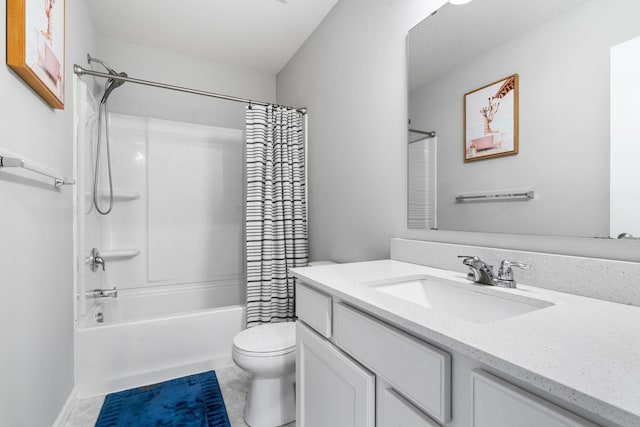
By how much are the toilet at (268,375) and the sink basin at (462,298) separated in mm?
696

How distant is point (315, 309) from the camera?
3.46ft

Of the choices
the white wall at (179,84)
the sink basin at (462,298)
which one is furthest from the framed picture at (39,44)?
the sink basin at (462,298)

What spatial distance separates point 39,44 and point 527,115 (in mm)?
1755

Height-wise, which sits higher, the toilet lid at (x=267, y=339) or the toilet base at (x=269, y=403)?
the toilet lid at (x=267, y=339)

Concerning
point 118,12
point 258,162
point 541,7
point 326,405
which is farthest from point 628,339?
point 118,12

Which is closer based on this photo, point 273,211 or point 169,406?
point 169,406

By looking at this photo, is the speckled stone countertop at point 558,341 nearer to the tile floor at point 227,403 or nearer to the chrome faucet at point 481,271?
the chrome faucet at point 481,271

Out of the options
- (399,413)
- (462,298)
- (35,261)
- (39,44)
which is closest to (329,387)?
(399,413)

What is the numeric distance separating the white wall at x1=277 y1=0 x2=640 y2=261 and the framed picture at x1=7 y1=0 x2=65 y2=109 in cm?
143

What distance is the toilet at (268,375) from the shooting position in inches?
56.5

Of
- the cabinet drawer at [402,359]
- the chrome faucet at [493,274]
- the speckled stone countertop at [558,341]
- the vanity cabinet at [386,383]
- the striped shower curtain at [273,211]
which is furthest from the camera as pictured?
the striped shower curtain at [273,211]

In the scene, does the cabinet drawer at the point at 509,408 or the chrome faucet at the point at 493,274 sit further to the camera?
the chrome faucet at the point at 493,274

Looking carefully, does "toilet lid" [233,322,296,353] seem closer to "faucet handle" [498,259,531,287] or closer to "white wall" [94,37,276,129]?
"faucet handle" [498,259,531,287]

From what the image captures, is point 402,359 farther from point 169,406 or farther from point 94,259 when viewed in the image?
point 94,259
